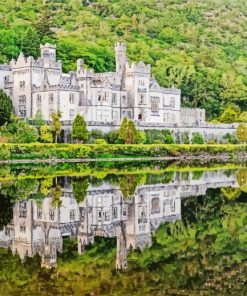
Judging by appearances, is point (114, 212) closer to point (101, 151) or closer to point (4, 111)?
point (101, 151)

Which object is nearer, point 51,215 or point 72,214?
point 51,215

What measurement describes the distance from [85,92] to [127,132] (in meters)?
5.13

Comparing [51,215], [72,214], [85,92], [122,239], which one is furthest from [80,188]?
[85,92]

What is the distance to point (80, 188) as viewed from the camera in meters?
25.0

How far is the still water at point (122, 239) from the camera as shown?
10.7 meters

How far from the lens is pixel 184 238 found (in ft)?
47.8

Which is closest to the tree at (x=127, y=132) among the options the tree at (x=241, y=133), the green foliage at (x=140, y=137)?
the green foliage at (x=140, y=137)

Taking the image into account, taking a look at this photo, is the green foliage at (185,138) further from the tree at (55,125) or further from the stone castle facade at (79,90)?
the tree at (55,125)

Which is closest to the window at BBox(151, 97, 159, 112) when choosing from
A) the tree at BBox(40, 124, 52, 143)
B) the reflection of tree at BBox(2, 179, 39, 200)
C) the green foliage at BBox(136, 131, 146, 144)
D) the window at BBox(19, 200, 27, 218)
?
the green foliage at BBox(136, 131, 146, 144)

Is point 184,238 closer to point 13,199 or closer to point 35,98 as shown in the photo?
point 13,199

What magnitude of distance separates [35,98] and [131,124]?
790 cm

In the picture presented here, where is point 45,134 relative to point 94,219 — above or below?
above

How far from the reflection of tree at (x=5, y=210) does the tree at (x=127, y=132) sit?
93.4 ft

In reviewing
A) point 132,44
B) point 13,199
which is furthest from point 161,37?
point 13,199
